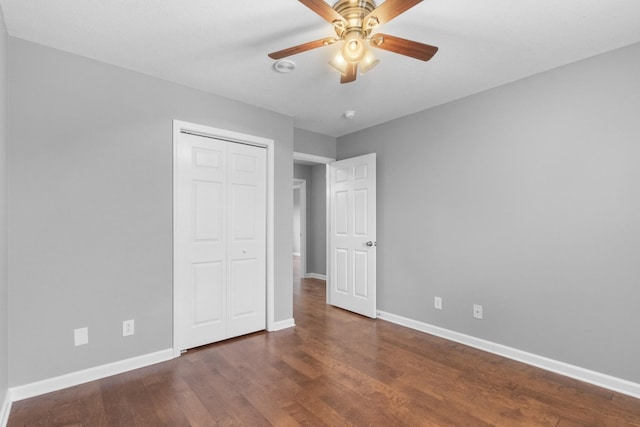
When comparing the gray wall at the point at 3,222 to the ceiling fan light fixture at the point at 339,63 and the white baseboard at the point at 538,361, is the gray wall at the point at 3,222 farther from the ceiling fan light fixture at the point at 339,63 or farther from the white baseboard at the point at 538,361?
the white baseboard at the point at 538,361

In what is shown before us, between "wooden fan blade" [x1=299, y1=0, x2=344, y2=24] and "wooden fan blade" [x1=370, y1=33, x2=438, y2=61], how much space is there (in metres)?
0.25

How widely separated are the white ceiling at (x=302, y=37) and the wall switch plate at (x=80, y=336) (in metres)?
2.15

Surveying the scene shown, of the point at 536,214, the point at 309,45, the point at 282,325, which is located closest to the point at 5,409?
the point at 282,325

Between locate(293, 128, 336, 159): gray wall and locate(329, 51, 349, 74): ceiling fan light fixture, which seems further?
locate(293, 128, 336, 159): gray wall

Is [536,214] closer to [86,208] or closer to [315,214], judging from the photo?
[86,208]

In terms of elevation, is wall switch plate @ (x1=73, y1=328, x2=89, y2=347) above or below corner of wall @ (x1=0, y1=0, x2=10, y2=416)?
below

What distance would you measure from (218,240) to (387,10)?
2.50 metres

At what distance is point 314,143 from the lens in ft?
14.6

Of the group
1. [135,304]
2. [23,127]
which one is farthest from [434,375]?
[23,127]

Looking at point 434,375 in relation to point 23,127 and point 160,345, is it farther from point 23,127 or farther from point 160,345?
point 23,127

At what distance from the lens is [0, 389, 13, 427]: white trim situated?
1.89 metres

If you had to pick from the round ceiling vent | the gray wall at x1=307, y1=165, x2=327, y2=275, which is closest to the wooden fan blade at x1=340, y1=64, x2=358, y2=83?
the round ceiling vent

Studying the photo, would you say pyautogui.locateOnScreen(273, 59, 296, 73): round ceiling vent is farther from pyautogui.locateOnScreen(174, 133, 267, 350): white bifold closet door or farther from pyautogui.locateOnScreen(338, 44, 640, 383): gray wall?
pyautogui.locateOnScreen(338, 44, 640, 383): gray wall

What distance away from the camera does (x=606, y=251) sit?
2.36m
